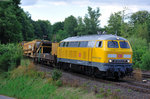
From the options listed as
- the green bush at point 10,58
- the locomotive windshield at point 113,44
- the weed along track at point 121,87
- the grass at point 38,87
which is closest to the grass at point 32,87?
the grass at point 38,87

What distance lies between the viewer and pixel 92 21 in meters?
72.2

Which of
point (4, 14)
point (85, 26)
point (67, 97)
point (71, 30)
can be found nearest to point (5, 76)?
point (67, 97)

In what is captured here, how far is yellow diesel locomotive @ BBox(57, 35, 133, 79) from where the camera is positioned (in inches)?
559

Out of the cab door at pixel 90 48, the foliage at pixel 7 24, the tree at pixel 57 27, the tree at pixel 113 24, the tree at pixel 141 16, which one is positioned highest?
the tree at pixel 57 27

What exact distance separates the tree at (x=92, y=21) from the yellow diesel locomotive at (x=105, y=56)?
5508cm

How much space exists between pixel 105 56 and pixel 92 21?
5917cm

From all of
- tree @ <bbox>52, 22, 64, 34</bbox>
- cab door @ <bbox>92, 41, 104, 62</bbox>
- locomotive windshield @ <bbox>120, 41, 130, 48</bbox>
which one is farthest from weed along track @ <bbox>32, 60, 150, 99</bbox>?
tree @ <bbox>52, 22, 64, 34</bbox>

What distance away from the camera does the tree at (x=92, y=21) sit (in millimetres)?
72188

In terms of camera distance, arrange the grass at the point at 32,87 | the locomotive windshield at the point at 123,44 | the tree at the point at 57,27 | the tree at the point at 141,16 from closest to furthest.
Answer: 1. the grass at the point at 32,87
2. the locomotive windshield at the point at 123,44
3. the tree at the point at 141,16
4. the tree at the point at 57,27

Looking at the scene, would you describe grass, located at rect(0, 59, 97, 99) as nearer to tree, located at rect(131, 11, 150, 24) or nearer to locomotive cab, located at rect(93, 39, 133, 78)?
locomotive cab, located at rect(93, 39, 133, 78)

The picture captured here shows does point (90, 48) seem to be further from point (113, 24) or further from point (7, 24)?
point (113, 24)

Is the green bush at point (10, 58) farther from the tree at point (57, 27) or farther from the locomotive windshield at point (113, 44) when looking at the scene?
the tree at point (57, 27)

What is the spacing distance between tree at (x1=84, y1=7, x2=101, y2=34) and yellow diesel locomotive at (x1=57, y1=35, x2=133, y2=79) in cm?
5508

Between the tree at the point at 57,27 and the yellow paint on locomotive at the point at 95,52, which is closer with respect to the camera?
the yellow paint on locomotive at the point at 95,52
